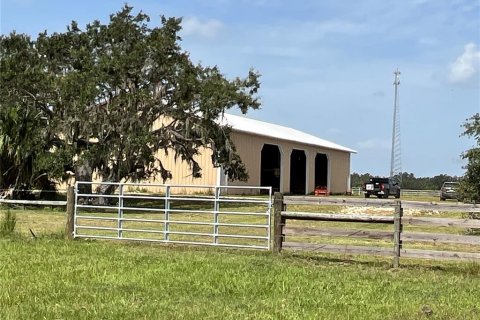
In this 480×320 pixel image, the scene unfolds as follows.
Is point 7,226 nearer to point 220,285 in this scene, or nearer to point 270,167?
point 220,285

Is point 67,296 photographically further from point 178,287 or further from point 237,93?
point 237,93

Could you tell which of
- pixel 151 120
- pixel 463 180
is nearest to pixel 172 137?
pixel 151 120

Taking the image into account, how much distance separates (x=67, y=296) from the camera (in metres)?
7.25

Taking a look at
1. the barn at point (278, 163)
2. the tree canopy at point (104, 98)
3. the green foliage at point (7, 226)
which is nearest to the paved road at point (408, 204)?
the green foliage at point (7, 226)

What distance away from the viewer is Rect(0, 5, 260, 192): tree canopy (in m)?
26.5

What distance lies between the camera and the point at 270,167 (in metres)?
54.8

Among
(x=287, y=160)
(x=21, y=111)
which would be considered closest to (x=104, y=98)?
(x=21, y=111)

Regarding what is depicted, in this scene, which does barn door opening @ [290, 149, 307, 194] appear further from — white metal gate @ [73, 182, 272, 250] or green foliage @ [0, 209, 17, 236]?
green foliage @ [0, 209, 17, 236]

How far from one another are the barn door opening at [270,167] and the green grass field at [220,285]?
4111 centimetres

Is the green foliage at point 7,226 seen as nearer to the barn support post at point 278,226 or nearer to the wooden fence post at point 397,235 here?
the barn support post at point 278,226

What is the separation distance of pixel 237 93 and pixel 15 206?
1072cm

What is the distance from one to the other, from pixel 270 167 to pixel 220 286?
154 feet

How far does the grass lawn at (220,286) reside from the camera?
21.6 feet

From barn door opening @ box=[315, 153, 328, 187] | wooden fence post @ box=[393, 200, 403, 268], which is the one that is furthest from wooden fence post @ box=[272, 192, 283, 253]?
barn door opening @ box=[315, 153, 328, 187]
